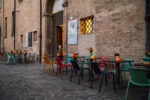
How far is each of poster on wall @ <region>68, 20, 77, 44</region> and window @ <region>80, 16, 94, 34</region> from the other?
435mm

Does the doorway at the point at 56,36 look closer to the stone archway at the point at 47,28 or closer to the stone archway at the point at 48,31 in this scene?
the stone archway at the point at 48,31

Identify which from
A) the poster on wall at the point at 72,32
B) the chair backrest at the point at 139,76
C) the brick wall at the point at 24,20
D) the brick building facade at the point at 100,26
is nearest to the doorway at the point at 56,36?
the brick building facade at the point at 100,26

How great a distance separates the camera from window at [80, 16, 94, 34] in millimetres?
8477

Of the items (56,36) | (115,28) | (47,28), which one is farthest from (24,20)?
(115,28)

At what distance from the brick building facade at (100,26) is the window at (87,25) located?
0.41ft

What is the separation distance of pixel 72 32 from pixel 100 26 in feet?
7.43

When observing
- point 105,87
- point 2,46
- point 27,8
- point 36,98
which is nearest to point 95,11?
point 105,87

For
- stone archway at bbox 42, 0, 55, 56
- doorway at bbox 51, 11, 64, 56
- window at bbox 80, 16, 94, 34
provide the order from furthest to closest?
doorway at bbox 51, 11, 64, 56 → stone archway at bbox 42, 0, 55, 56 → window at bbox 80, 16, 94, 34

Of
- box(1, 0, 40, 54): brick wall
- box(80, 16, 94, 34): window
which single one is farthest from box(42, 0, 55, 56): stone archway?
box(80, 16, 94, 34): window

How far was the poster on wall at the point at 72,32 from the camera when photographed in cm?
928

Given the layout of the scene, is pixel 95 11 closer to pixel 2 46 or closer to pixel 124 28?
pixel 124 28

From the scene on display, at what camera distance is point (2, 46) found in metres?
22.2

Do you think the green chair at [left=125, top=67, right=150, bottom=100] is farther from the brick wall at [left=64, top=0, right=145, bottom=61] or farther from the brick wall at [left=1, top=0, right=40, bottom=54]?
the brick wall at [left=1, top=0, right=40, bottom=54]

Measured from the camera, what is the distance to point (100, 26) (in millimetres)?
7637
